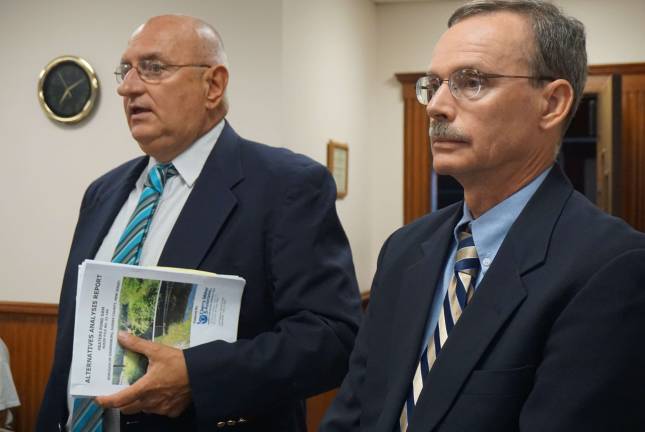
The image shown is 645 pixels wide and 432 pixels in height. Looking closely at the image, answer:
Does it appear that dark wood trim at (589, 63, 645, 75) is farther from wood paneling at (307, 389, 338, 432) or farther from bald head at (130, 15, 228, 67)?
bald head at (130, 15, 228, 67)

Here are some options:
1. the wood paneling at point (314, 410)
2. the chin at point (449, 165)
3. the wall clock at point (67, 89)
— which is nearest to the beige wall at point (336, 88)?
the wall clock at point (67, 89)

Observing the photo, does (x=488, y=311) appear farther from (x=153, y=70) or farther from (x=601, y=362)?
(x=153, y=70)

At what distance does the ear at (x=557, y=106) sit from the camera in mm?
1421

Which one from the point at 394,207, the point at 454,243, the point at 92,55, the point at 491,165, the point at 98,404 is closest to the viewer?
the point at 491,165

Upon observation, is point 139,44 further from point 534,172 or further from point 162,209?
point 534,172

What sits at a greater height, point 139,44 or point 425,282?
point 139,44

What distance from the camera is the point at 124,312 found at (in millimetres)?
1741

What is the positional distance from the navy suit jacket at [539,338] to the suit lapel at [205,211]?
1.85 feet

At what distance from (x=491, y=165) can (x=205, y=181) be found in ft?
2.64

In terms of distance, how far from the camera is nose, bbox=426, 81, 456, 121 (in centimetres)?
140

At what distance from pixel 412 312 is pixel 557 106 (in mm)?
435

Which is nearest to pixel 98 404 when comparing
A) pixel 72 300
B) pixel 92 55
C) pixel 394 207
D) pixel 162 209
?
pixel 72 300

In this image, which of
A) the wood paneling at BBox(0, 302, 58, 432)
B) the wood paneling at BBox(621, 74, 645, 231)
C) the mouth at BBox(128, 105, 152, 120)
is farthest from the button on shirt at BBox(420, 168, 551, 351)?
the wood paneling at BBox(621, 74, 645, 231)

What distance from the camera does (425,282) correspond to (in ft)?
4.81
